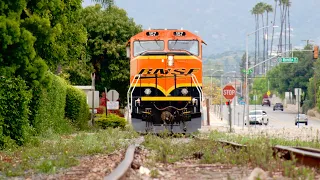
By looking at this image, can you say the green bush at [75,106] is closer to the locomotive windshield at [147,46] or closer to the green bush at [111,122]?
the green bush at [111,122]

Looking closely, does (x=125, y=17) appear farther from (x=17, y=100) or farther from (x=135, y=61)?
(x=17, y=100)

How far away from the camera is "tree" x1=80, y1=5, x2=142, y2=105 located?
5503cm

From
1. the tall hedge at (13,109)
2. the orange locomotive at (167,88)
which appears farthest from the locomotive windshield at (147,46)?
the tall hedge at (13,109)

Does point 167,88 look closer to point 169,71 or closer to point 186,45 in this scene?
point 169,71

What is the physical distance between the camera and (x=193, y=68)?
26.7 meters

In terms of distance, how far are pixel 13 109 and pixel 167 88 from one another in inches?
324

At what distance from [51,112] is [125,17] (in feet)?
102

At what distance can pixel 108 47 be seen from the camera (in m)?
55.0

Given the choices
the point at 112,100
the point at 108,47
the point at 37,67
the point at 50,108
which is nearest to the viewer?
the point at 37,67

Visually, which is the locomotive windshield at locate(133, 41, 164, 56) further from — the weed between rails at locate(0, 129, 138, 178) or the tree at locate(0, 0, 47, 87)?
the weed between rails at locate(0, 129, 138, 178)

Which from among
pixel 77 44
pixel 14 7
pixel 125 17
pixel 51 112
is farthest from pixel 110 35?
pixel 14 7

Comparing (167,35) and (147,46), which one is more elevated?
(167,35)

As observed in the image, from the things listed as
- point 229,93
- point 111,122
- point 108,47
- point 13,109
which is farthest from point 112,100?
point 13,109

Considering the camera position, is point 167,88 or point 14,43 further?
point 167,88
